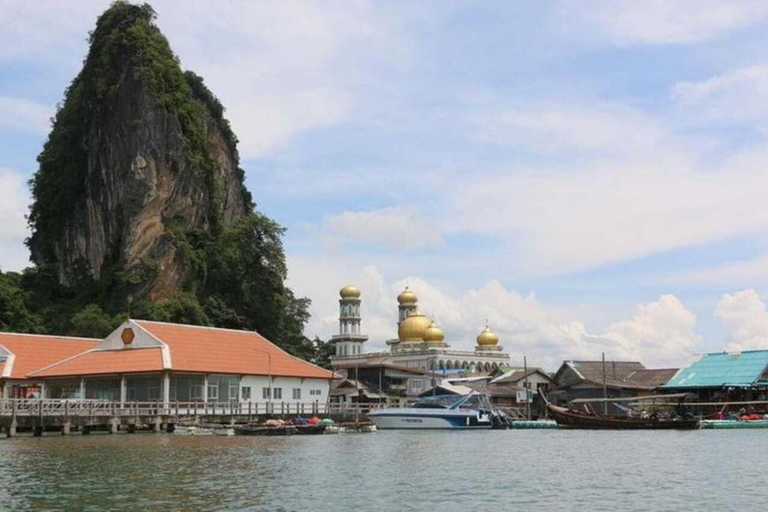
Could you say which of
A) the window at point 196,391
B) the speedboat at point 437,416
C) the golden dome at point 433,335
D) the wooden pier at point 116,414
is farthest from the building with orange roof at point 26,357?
the golden dome at point 433,335

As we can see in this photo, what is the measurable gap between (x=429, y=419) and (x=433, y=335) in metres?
61.8

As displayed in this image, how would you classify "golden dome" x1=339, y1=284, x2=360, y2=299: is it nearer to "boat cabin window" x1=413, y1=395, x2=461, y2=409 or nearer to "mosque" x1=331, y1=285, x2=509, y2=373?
"mosque" x1=331, y1=285, x2=509, y2=373

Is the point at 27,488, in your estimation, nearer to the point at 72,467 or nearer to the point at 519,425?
the point at 72,467

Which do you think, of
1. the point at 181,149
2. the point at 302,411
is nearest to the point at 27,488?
the point at 302,411

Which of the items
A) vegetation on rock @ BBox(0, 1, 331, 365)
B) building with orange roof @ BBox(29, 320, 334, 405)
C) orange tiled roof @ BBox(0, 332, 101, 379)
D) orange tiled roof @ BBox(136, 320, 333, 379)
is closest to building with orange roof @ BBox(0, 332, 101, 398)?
orange tiled roof @ BBox(0, 332, 101, 379)

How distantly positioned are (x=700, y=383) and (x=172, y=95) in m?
52.1

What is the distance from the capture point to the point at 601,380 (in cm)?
7694

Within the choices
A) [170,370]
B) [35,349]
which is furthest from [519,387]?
[35,349]

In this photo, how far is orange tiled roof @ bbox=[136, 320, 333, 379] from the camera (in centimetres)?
5753

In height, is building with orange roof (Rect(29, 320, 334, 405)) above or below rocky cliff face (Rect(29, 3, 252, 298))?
below

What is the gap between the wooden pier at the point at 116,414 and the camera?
1923 inches

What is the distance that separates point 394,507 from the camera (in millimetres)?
23250

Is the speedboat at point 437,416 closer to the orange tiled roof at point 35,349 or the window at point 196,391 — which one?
the window at point 196,391

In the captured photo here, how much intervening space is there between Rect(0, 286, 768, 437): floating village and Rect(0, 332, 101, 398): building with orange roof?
3.0 inches
